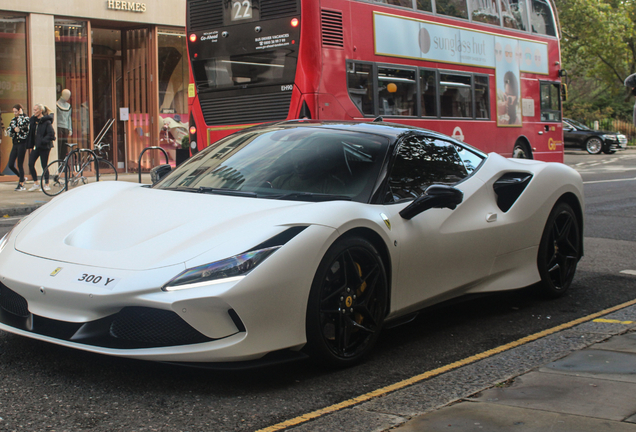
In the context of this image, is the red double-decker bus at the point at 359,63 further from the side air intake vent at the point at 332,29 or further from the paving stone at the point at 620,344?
the paving stone at the point at 620,344

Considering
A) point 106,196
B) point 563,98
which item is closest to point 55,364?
point 106,196

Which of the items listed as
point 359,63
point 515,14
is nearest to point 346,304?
point 359,63

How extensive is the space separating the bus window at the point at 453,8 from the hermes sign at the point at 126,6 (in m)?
10.6

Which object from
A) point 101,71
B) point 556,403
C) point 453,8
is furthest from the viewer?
point 101,71

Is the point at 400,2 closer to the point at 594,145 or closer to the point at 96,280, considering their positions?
the point at 96,280

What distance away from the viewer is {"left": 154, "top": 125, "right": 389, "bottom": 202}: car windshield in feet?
13.9

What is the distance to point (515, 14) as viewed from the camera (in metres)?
15.4

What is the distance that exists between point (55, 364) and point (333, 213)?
61.6 inches

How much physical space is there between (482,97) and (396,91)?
2860 millimetres

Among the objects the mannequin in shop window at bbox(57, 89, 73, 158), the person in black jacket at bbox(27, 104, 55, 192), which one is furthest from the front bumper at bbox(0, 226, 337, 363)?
the mannequin in shop window at bbox(57, 89, 73, 158)

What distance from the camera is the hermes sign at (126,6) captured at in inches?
801

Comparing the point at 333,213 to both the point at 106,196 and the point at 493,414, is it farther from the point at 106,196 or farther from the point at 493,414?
the point at 106,196

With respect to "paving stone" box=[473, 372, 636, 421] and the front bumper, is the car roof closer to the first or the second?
the front bumper

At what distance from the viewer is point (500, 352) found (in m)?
4.12
